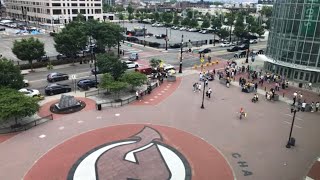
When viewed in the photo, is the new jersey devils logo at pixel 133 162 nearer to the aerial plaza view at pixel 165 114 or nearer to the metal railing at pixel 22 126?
the aerial plaza view at pixel 165 114

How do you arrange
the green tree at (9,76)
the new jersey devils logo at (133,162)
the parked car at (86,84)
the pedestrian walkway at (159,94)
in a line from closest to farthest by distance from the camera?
1. the new jersey devils logo at (133,162)
2. the green tree at (9,76)
3. the pedestrian walkway at (159,94)
4. the parked car at (86,84)

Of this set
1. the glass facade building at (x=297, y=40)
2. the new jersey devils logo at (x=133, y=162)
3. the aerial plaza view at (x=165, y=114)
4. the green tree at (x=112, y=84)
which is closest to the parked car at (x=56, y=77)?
the aerial plaza view at (x=165, y=114)

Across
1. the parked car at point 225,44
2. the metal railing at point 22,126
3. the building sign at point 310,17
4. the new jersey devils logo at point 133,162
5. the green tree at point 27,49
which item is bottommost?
the new jersey devils logo at point 133,162

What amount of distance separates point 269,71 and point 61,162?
139ft

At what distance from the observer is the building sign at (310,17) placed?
45031 mm

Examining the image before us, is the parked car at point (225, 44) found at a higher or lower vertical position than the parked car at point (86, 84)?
higher

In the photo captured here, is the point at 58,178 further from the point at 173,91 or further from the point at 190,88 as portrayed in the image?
the point at 190,88

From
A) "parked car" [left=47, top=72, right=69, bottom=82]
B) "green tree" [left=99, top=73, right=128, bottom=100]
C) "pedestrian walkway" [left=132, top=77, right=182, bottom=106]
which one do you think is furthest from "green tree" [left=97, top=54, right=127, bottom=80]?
"parked car" [left=47, top=72, right=69, bottom=82]

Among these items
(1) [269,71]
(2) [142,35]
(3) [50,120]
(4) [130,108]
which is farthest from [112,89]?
(2) [142,35]

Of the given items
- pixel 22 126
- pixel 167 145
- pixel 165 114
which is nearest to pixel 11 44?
pixel 22 126

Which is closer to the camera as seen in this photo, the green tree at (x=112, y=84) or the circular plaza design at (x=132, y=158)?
the circular plaza design at (x=132, y=158)

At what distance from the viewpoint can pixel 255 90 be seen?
146 ft

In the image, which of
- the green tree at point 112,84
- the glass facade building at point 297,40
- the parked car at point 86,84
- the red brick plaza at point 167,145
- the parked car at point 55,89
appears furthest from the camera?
the glass facade building at point 297,40

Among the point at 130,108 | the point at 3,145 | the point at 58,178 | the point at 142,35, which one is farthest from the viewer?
the point at 142,35
